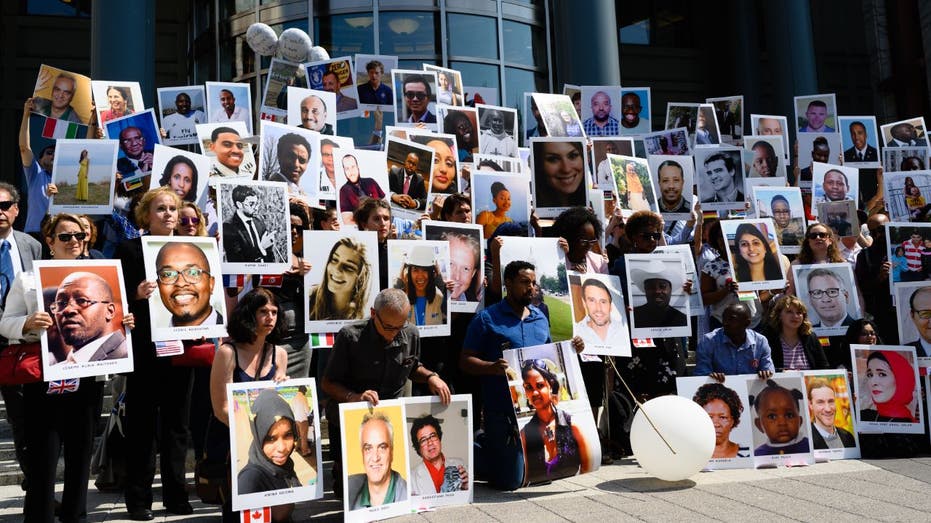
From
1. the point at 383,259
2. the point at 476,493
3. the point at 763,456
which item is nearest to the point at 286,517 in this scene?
the point at 476,493

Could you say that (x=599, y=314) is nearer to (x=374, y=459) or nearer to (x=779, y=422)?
(x=779, y=422)

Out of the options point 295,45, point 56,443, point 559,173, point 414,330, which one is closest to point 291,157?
point 559,173

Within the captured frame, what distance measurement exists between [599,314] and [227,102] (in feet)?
19.1

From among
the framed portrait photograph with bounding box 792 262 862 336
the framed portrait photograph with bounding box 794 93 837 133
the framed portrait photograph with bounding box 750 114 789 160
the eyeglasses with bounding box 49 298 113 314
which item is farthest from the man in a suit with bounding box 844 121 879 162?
the eyeglasses with bounding box 49 298 113 314

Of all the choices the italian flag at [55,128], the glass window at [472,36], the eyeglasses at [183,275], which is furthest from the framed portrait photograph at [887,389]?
the glass window at [472,36]

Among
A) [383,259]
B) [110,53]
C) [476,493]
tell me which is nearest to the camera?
[476,493]

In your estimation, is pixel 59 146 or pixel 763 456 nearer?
pixel 763 456

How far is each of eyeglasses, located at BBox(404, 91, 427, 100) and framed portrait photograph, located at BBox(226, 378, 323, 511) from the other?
18.2 feet

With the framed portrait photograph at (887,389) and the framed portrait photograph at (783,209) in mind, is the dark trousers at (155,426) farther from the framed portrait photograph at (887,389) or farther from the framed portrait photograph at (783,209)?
the framed portrait photograph at (783,209)

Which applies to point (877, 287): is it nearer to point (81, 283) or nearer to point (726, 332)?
point (726, 332)

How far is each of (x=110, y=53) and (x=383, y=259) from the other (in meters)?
10.1

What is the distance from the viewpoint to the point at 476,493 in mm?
6039

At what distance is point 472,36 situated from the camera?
58.4 feet

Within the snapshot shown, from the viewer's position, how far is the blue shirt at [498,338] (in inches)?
243
